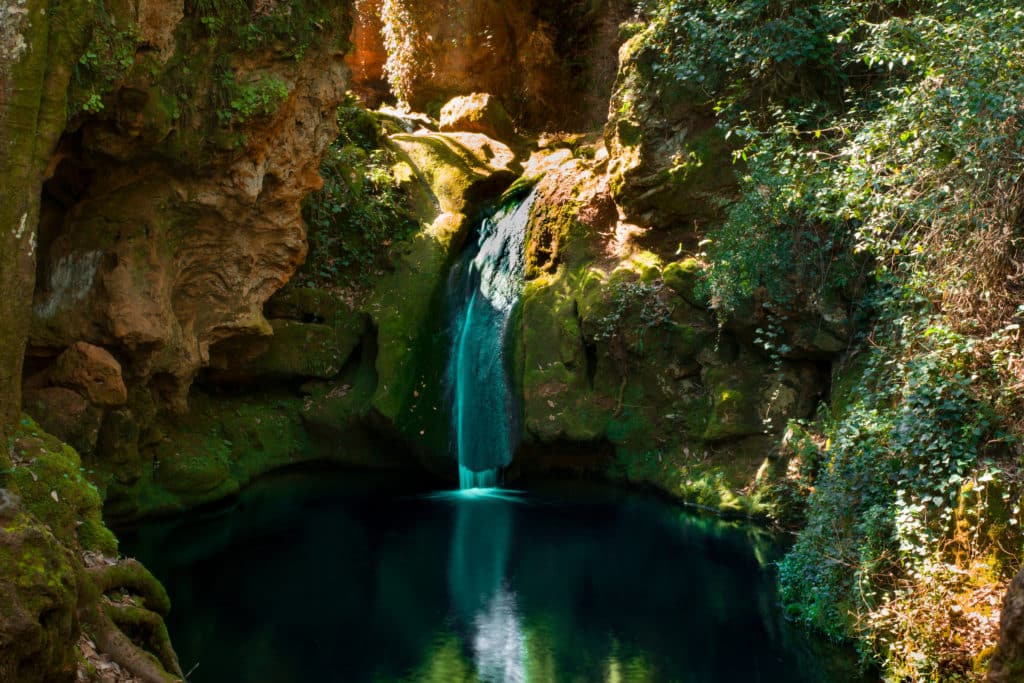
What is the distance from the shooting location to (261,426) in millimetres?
14836

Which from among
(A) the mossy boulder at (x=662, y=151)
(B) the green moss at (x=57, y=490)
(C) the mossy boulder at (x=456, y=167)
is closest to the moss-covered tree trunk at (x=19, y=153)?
(B) the green moss at (x=57, y=490)

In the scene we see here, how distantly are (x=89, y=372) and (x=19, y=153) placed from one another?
476 cm

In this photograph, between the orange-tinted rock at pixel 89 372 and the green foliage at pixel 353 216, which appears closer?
the orange-tinted rock at pixel 89 372

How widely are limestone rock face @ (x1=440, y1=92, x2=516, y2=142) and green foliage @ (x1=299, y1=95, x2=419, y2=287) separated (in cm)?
265

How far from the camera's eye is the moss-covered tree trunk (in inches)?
232

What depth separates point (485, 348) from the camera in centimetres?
1596

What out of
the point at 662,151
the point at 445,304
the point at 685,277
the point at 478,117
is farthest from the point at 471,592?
the point at 478,117

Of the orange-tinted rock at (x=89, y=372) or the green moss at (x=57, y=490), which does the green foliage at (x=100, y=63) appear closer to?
the orange-tinted rock at (x=89, y=372)

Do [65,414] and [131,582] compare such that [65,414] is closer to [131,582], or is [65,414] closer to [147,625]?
[131,582]

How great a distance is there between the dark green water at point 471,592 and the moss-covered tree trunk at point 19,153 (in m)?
3.34

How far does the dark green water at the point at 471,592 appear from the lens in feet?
26.4

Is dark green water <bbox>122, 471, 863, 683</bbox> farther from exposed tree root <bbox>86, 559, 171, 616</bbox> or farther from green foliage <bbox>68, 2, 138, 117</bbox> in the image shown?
green foliage <bbox>68, 2, 138, 117</bbox>

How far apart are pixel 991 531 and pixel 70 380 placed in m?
9.59

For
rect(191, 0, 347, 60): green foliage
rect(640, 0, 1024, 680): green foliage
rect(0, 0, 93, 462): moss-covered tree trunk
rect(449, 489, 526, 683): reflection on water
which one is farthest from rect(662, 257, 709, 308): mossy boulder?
rect(0, 0, 93, 462): moss-covered tree trunk
